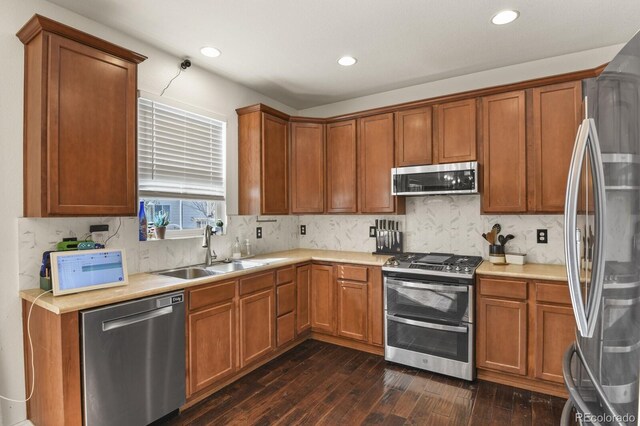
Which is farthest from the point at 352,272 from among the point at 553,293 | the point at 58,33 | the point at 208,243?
the point at 58,33

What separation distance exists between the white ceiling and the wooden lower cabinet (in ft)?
6.27

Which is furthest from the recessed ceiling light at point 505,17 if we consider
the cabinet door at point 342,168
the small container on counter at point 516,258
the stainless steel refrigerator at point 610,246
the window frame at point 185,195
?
the window frame at point 185,195

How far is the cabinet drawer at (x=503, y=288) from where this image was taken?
2.61m

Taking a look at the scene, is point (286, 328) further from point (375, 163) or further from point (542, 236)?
point (542, 236)

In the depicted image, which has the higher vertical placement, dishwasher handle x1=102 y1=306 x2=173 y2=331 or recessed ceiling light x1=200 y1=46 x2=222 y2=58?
recessed ceiling light x1=200 y1=46 x2=222 y2=58

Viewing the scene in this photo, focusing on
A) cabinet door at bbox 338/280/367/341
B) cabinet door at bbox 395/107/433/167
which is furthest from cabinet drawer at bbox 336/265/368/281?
cabinet door at bbox 395/107/433/167

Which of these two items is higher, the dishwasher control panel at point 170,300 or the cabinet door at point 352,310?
the dishwasher control panel at point 170,300

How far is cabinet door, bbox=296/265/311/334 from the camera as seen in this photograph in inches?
137

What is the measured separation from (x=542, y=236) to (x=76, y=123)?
12.1ft

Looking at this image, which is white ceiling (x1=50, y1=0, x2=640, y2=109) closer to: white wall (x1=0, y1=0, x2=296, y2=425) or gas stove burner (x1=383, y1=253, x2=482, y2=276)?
A: white wall (x1=0, y1=0, x2=296, y2=425)

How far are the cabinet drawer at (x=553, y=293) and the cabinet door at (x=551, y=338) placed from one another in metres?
0.04

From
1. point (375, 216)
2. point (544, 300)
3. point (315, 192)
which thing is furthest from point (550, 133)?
point (315, 192)

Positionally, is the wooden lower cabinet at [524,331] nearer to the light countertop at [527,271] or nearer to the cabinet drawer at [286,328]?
the light countertop at [527,271]

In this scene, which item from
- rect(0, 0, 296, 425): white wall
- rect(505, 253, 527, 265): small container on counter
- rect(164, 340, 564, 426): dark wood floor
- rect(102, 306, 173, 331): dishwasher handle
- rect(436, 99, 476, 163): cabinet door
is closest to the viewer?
rect(102, 306, 173, 331): dishwasher handle
